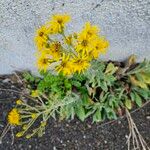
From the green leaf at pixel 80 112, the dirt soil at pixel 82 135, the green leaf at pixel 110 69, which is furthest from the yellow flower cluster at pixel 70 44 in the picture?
the dirt soil at pixel 82 135

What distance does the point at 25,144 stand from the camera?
85.7 inches

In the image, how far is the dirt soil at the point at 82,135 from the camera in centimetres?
210

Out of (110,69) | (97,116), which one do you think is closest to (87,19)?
(110,69)

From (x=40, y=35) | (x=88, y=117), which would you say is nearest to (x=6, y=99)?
(x=88, y=117)

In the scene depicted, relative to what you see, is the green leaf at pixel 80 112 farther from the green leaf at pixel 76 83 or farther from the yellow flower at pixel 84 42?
the yellow flower at pixel 84 42

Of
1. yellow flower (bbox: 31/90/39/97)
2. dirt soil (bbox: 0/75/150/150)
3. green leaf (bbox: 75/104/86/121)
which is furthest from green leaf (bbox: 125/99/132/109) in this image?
yellow flower (bbox: 31/90/39/97)

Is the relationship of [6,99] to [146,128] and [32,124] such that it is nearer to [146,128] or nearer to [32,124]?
[32,124]

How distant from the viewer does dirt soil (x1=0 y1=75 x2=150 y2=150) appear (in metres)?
2.10

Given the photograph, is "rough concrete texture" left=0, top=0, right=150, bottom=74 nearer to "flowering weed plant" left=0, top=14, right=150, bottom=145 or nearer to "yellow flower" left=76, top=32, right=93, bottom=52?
"flowering weed plant" left=0, top=14, right=150, bottom=145

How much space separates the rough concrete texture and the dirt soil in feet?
1.14

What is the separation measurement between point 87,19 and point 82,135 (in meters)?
0.66

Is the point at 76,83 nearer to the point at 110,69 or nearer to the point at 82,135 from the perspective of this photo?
the point at 110,69

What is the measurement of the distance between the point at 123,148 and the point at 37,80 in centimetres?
60

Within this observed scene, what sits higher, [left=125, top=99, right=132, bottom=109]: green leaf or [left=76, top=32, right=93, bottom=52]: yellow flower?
[left=76, top=32, right=93, bottom=52]: yellow flower
